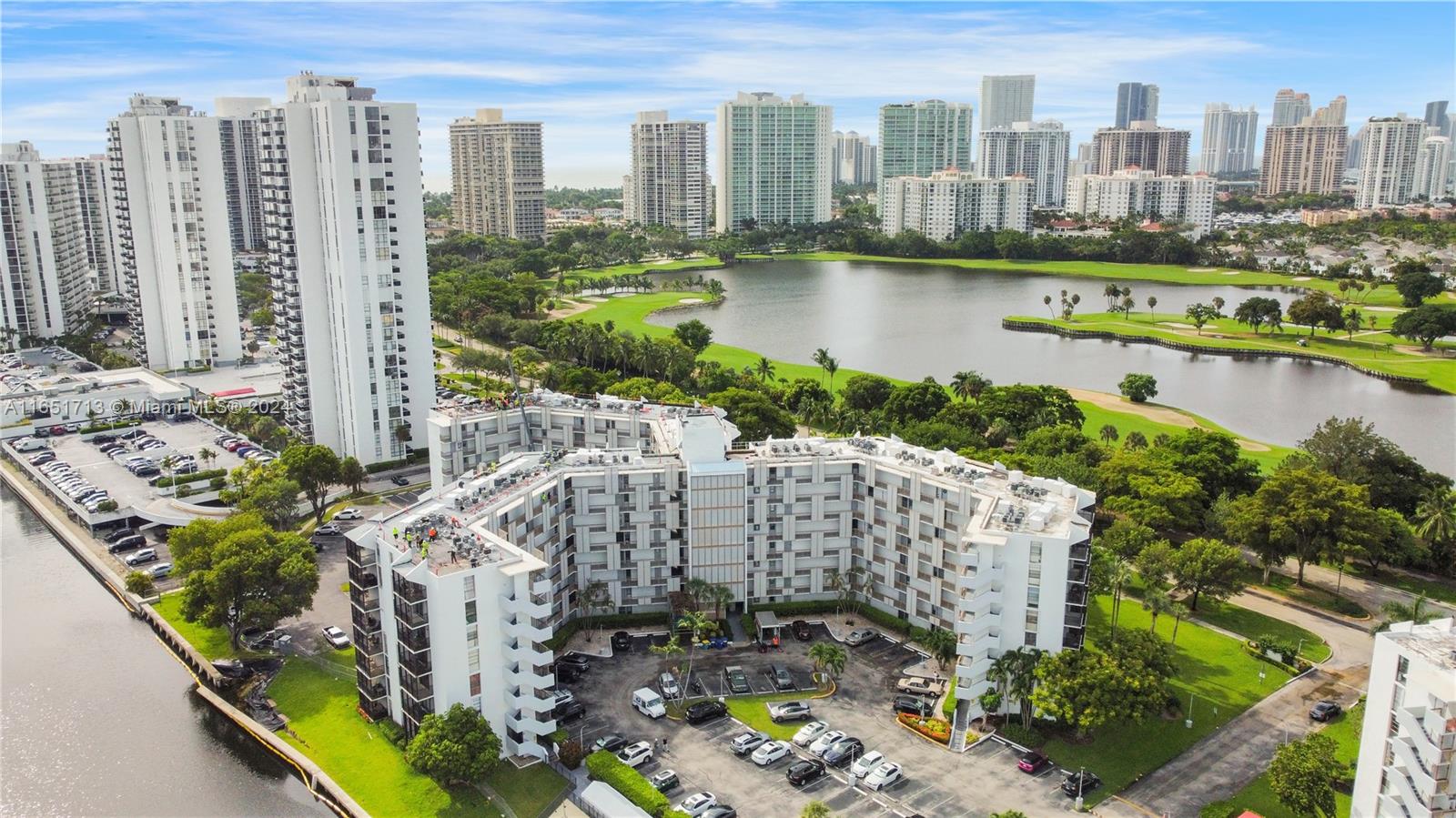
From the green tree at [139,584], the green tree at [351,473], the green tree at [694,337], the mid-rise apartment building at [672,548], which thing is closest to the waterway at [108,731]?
the green tree at [139,584]

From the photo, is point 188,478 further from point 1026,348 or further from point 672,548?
point 1026,348

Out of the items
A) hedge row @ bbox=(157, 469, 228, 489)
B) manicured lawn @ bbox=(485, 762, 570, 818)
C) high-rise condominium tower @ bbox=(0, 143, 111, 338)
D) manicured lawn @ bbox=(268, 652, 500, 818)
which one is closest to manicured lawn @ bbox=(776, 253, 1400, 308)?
high-rise condominium tower @ bbox=(0, 143, 111, 338)

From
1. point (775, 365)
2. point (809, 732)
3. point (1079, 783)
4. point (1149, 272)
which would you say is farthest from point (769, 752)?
point (1149, 272)

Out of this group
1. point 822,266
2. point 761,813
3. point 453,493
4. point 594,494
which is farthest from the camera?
point 822,266

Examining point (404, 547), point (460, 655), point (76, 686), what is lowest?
point (76, 686)

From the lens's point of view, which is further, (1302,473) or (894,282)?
(894,282)

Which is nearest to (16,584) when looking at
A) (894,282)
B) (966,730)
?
(966,730)

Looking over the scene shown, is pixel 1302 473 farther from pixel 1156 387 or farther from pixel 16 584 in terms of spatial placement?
pixel 16 584
